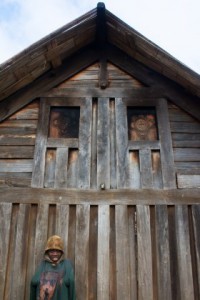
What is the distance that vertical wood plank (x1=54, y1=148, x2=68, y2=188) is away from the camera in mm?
5199

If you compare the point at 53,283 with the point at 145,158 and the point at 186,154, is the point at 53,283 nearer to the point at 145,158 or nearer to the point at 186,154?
the point at 145,158

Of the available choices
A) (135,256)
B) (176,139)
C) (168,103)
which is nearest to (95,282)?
(135,256)

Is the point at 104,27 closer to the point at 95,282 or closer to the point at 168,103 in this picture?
the point at 168,103

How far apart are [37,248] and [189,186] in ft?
7.65

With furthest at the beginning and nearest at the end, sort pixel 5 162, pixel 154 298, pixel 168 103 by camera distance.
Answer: pixel 168 103 → pixel 5 162 → pixel 154 298

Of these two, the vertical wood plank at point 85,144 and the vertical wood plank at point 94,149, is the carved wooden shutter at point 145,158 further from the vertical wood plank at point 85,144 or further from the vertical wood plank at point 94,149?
the vertical wood plank at point 85,144

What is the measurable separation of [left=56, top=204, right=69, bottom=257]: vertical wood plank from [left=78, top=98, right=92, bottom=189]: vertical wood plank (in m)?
0.42

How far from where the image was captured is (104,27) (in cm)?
596

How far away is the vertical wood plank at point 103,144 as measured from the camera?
525 centimetres

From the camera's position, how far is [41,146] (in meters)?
5.47

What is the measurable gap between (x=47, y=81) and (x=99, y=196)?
2.25 m

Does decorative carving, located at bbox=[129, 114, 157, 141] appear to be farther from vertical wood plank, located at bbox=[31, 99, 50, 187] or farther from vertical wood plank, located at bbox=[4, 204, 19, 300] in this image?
vertical wood plank, located at bbox=[4, 204, 19, 300]

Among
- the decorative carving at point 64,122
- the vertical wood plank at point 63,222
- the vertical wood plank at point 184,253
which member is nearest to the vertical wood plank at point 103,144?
the decorative carving at point 64,122

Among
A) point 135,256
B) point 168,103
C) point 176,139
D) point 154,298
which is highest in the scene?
point 168,103
